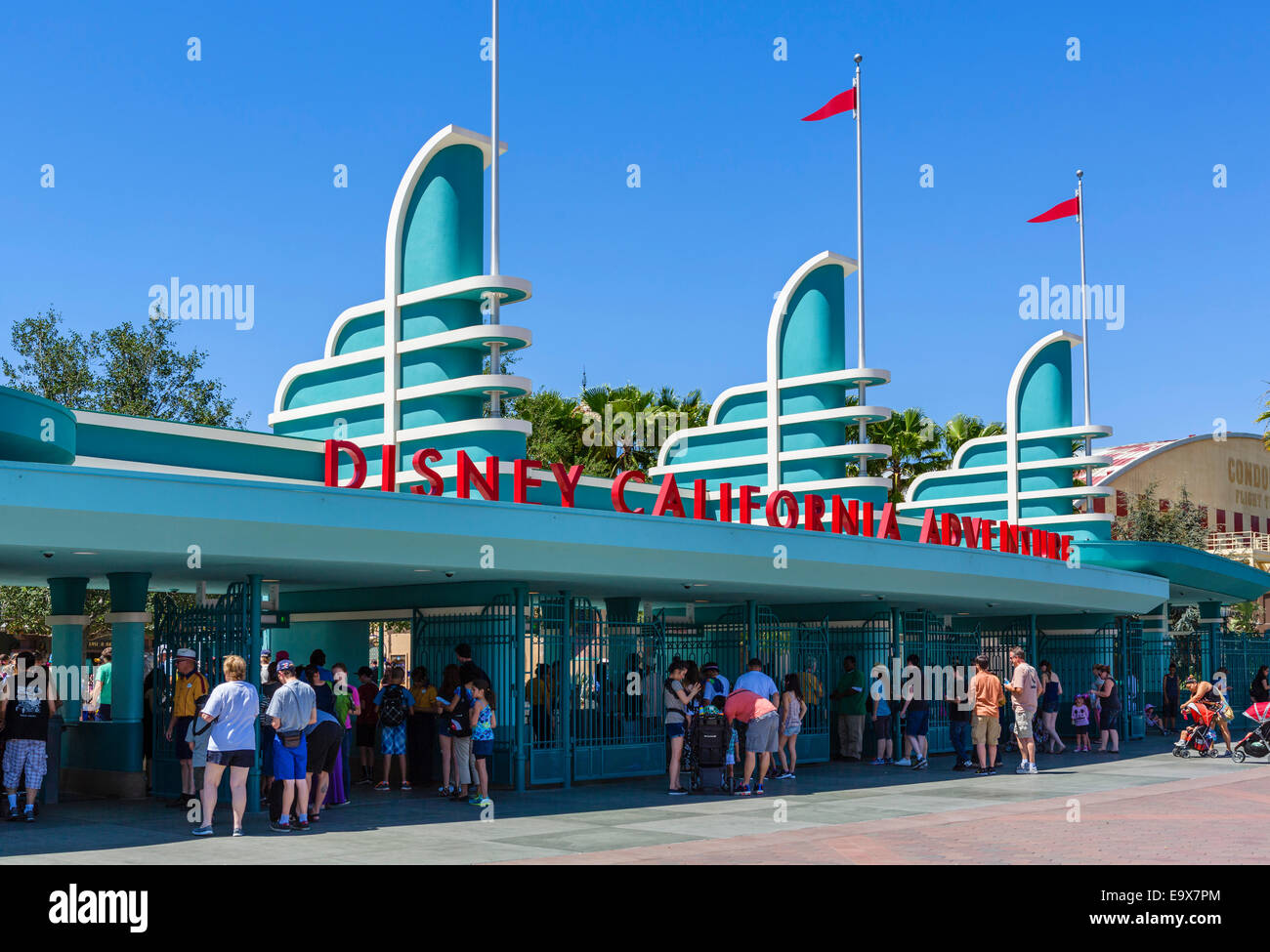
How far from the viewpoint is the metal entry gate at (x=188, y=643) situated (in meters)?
15.8

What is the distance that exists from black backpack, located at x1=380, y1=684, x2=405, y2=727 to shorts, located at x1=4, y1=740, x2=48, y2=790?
13.6ft

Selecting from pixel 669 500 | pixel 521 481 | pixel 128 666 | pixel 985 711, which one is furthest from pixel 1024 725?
pixel 128 666

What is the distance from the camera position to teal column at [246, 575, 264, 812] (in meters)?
15.3

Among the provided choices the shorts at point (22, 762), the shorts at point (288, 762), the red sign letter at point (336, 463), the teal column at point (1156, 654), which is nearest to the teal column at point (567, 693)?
the red sign letter at point (336, 463)

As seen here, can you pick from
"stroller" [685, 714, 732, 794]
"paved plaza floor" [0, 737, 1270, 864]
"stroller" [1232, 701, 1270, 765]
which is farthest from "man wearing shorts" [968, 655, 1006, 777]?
"stroller" [1232, 701, 1270, 765]

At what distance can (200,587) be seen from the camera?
17781 millimetres

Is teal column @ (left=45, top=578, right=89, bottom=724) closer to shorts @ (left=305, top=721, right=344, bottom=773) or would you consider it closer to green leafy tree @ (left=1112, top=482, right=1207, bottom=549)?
shorts @ (left=305, top=721, right=344, bottom=773)

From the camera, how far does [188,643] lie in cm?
1655

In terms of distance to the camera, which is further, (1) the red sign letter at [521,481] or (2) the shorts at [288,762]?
(1) the red sign letter at [521,481]

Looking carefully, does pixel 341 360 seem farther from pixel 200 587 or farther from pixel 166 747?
pixel 166 747

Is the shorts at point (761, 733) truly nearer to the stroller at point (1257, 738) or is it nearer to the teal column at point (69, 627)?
the teal column at point (69, 627)

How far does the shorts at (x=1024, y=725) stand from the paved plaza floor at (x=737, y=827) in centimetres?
103
